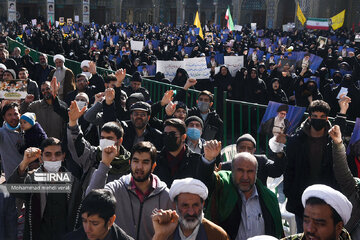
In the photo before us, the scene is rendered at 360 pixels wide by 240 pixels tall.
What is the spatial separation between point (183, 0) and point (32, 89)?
33763 millimetres

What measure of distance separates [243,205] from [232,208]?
0.11m

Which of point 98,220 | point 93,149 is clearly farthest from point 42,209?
point 98,220

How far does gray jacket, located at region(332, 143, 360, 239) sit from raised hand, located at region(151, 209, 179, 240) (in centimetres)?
142

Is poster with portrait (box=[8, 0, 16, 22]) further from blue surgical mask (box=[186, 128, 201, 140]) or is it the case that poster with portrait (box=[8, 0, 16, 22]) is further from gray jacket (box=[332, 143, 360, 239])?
gray jacket (box=[332, 143, 360, 239])

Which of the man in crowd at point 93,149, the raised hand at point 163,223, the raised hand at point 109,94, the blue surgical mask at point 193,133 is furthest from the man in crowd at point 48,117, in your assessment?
the raised hand at point 163,223

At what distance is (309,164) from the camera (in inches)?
139

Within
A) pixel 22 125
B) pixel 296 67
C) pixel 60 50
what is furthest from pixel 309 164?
pixel 60 50

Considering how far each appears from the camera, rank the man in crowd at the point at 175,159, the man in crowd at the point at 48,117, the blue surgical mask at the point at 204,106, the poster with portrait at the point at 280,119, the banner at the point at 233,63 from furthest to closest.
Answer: the banner at the point at 233,63, the blue surgical mask at the point at 204,106, the man in crowd at the point at 48,117, the poster with portrait at the point at 280,119, the man in crowd at the point at 175,159

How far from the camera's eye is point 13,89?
6242mm

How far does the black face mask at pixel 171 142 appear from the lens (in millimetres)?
3557

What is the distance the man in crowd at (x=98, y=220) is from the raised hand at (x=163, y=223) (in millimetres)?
325

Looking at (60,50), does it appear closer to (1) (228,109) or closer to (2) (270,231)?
(1) (228,109)

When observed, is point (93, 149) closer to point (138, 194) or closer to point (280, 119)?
point (138, 194)

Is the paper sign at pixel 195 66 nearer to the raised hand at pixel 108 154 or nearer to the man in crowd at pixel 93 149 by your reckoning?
the man in crowd at pixel 93 149
